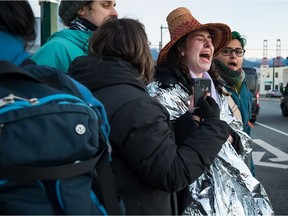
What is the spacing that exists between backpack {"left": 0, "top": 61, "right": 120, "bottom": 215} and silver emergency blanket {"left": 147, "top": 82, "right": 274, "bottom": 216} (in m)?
0.84

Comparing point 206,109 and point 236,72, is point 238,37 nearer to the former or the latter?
point 236,72

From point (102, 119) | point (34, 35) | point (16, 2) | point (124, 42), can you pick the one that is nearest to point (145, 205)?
point (102, 119)

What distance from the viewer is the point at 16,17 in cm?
102

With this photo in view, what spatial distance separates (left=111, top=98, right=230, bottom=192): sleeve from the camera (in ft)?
4.38

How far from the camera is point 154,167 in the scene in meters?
1.35

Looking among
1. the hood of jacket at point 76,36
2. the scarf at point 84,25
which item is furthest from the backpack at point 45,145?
the scarf at point 84,25

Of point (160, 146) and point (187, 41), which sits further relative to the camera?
point (187, 41)

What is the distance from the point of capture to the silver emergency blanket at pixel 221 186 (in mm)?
1817

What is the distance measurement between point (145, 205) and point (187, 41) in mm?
1199

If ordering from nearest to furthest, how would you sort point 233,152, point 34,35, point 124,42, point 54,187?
point 54,187 < point 34,35 < point 124,42 < point 233,152

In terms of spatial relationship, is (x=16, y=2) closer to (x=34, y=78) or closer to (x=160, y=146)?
(x=34, y=78)

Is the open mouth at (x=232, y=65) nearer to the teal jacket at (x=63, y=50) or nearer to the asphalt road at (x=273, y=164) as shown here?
the teal jacket at (x=63, y=50)

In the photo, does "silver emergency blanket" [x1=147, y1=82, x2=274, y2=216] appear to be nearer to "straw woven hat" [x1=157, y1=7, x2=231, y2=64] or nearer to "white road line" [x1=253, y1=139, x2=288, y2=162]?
"straw woven hat" [x1=157, y1=7, x2=231, y2=64]

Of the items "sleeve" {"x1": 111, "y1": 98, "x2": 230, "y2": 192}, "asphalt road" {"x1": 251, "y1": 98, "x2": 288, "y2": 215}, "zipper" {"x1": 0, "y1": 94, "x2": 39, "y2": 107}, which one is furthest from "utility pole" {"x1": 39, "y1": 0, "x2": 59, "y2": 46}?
"asphalt road" {"x1": 251, "y1": 98, "x2": 288, "y2": 215}
